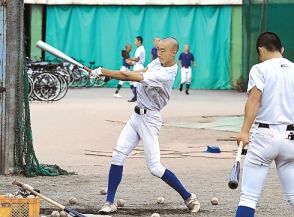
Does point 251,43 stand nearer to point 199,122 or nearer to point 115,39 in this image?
point 199,122

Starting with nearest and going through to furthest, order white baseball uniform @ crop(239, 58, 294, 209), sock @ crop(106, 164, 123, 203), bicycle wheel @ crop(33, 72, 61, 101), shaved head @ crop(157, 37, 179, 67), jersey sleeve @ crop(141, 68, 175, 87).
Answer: white baseball uniform @ crop(239, 58, 294, 209) → jersey sleeve @ crop(141, 68, 175, 87) → sock @ crop(106, 164, 123, 203) → shaved head @ crop(157, 37, 179, 67) → bicycle wheel @ crop(33, 72, 61, 101)

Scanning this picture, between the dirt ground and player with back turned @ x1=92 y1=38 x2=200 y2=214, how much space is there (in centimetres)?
30

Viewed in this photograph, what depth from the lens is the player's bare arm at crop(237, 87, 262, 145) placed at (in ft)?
29.4

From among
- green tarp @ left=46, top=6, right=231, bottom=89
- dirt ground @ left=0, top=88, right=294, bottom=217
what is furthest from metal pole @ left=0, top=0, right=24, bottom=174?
green tarp @ left=46, top=6, right=231, bottom=89

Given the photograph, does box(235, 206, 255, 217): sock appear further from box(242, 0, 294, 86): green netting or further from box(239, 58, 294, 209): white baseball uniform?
box(242, 0, 294, 86): green netting

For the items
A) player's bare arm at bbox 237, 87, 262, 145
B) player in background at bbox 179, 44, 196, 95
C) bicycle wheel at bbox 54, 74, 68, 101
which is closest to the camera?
player's bare arm at bbox 237, 87, 262, 145

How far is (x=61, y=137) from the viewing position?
20.8 m

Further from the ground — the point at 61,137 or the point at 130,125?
the point at 130,125

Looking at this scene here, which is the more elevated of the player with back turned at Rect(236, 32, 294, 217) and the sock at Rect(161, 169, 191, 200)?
the player with back turned at Rect(236, 32, 294, 217)

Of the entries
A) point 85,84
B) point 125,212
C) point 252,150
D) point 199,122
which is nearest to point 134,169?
point 125,212

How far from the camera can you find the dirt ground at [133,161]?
39.4ft

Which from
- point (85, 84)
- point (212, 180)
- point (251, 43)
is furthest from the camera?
point (85, 84)

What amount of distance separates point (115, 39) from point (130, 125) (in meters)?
34.6

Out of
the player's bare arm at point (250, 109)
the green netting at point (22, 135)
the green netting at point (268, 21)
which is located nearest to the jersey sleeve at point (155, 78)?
the player's bare arm at point (250, 109)
